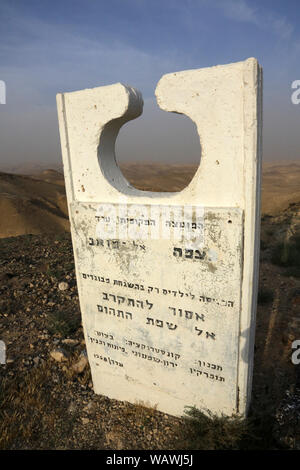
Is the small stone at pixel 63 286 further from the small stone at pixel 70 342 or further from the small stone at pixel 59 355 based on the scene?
the small stone at pixel 59 355

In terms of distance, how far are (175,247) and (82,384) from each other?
208 cm

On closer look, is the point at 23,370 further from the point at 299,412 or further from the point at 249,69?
the point at 249,69

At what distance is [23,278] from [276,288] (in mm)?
4608

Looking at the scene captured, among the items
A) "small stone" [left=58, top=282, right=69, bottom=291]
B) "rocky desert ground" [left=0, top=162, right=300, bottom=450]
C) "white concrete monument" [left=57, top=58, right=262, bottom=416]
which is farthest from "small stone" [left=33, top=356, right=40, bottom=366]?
"small stone" [left=58, top=282, right=69, bottom=291]

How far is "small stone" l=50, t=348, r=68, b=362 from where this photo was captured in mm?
3611

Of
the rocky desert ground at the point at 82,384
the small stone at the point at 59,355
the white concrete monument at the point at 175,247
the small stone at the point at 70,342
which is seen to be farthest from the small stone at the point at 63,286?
the white concrete monument at the point at 175,247

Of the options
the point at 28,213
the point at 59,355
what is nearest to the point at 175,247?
the point at 59,355

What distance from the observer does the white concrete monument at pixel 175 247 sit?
205cm

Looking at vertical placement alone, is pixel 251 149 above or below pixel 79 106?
below

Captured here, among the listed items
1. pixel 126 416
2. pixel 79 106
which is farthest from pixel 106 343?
pixel 79 106

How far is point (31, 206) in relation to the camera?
1478 centimetres

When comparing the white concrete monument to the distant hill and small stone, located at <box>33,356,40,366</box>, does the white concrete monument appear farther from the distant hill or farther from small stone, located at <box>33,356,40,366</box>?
the distant hill

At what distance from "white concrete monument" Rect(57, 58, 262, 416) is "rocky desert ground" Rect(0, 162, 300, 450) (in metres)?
0.21

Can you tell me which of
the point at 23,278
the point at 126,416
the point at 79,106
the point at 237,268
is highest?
the point at 79,106
